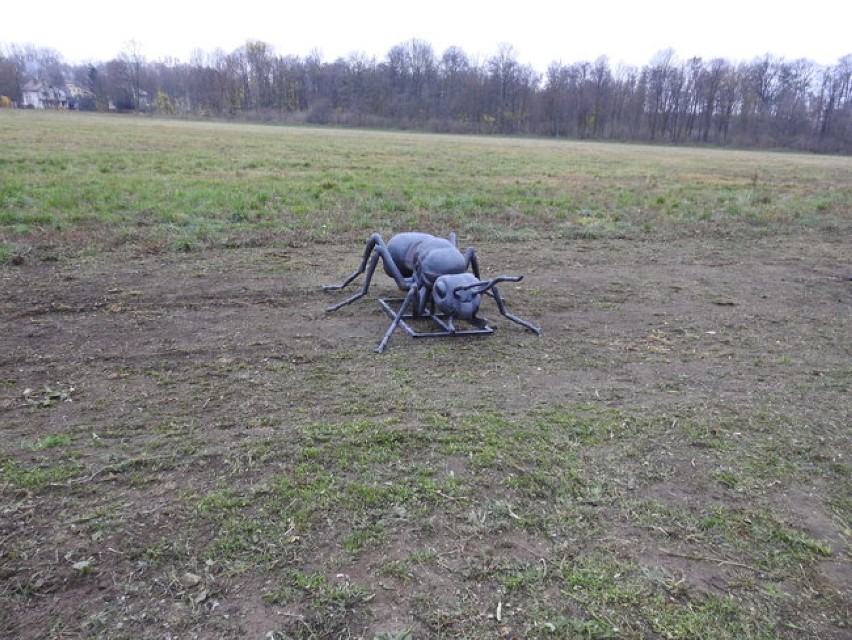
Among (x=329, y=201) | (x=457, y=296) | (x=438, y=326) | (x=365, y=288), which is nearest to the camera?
(x=457, y=296)

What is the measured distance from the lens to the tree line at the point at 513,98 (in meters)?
69.4

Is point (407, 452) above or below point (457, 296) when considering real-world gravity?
below

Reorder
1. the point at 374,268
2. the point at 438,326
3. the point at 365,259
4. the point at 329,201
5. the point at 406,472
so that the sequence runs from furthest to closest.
Answer: the point at 329,201
the point at 365,259
the point at 374,268
the point at 438,326
the point at 406,472

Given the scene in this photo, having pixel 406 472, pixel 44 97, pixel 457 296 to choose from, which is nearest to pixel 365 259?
pixel 457 296

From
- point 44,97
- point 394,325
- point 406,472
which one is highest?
point 44,97

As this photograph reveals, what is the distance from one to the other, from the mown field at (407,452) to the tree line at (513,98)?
205ft

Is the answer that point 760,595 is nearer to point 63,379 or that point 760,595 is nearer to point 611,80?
point 63,379

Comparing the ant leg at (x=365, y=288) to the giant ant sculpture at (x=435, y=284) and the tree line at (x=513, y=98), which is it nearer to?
the giant ant sculpture at (x=435, y=284)

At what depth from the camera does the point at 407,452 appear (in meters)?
3.60

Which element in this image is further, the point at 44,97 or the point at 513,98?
the point at 44,97

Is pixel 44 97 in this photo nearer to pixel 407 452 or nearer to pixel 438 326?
pixel 438 326

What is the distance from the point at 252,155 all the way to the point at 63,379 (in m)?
18.5

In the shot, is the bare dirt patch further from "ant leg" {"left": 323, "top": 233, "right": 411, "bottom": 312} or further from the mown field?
"ant leg" {"left": 323, "top": 233, "right": 411, "bottom": 312}

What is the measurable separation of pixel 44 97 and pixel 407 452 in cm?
12390
